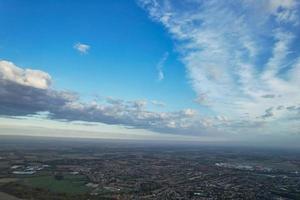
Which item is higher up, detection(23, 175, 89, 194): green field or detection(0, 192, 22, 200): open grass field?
detection(23, 175, 89, 194): green field

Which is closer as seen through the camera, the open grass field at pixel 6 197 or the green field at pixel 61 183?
the open grass field at pixel 6 197

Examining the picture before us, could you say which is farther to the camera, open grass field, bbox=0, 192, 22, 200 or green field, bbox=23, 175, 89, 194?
green field, bbox=23, 175, 89, 194

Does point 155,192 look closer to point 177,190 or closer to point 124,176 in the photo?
point 177,190

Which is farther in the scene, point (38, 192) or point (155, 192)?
point (155, 192)

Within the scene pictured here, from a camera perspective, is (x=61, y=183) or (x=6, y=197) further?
(x=61, y=183)

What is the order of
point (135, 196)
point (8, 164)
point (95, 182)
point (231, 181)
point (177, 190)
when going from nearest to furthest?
point (135, 196)
point (177, 190)
point (95, 182)
point (231, 181)
point (8, 164)

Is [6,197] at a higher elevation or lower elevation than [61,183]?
lower

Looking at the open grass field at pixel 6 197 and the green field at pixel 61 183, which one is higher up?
the green field at pixel 61 183

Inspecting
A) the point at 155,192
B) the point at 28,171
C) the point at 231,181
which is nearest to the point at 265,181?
the point at 231,181
